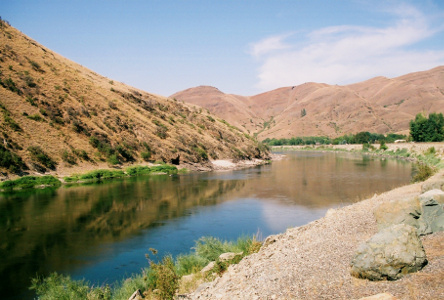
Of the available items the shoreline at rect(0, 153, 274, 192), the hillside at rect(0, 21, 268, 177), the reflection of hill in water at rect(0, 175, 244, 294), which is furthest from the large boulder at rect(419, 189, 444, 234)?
the hillside at rect(0, 21, 268, 177)

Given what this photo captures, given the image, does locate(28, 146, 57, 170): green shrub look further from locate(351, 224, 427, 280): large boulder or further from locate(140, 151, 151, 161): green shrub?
locate(351, 224, 427, 280): large boulder

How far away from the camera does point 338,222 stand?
11797 mm

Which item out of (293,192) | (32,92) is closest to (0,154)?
(32,92)

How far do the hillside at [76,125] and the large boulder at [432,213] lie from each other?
31403 millimetres

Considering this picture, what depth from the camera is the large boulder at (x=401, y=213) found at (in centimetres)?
923

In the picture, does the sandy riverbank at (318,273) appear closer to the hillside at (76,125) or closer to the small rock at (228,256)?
the small rock at (228,256)

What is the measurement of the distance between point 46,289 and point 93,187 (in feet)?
67.6

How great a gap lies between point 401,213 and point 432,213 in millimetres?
773

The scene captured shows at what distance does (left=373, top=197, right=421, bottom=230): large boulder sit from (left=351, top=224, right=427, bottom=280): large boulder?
2.68 m

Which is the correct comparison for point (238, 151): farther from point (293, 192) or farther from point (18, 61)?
point (18, 61)

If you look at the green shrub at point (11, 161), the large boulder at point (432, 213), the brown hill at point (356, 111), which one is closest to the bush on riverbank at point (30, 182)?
the green shrub at point (11, 161)

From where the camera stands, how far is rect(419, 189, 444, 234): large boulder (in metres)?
8.81

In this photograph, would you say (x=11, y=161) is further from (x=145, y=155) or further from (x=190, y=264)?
(x=190, y=264)

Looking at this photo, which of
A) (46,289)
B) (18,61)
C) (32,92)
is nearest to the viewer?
(46,289)
